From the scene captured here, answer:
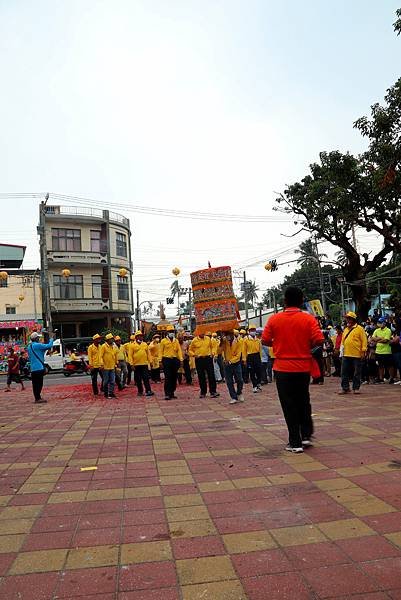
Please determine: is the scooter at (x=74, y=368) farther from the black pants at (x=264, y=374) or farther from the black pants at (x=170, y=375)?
the black pants at (x=170, y=375)

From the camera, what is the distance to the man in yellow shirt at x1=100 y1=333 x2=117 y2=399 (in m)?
12.8

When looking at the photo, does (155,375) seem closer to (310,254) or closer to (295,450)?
(295,450)

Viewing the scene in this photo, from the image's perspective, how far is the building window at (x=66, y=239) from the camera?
1560 inches

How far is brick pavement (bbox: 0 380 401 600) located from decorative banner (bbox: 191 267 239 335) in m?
4.26

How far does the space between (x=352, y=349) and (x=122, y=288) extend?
34.0 metres

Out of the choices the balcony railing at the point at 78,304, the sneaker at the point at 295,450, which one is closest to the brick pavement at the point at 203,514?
the sneaker at the point at 295,450

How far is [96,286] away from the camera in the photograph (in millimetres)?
41094

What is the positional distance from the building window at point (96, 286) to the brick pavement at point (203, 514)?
34.3 m

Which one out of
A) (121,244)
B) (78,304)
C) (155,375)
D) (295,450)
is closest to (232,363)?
(295,450)

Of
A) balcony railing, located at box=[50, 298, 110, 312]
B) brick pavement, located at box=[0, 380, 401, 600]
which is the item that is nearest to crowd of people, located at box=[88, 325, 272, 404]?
brick pavement, located at box=[0, 380, 401, 600]

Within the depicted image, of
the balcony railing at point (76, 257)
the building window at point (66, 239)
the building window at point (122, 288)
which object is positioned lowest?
the building window at point (122, 288)

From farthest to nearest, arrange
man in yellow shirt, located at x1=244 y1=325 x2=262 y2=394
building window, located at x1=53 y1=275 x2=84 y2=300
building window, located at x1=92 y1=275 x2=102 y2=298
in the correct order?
building window, located at x1=92 y1=275 x2=102 y2=298, building window, located at x1=53 y1=275 x2=84 y2=300, man in yellow shirt, located at x1=244 y1=325 x2=262 y2=394

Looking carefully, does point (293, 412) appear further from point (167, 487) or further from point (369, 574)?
point (369, 574)

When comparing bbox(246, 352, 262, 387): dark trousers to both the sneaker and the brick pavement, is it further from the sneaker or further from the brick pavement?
the sneaker
